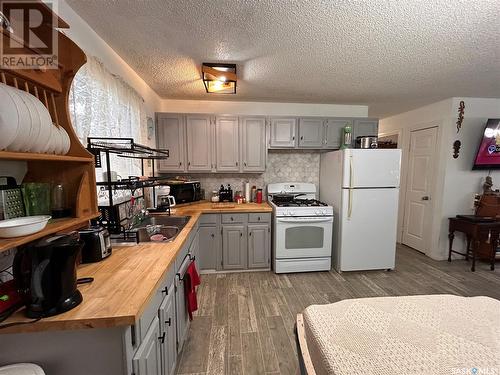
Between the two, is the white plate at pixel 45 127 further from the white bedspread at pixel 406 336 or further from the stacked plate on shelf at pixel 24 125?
the white bedspread at pixel 406 336

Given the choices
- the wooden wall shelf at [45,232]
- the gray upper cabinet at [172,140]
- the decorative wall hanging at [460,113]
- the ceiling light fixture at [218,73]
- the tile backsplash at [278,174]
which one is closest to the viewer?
the wooden wall shelf at [45,232]

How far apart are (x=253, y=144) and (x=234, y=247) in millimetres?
1534

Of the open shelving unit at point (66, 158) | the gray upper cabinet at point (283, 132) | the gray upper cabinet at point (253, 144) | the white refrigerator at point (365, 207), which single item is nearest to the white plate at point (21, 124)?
the open shelving unit at point (66, 158)

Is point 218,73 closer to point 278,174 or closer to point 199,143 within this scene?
point 199,143

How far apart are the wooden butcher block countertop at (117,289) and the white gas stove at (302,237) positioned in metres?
1.64

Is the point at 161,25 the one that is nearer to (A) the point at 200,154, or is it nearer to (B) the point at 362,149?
(A) the point at 200,154

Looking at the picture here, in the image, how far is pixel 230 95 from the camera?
129 inches

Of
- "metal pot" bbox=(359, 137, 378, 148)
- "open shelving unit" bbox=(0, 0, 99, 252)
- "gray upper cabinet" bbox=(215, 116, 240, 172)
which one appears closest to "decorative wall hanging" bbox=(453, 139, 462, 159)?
"metal pot" bbox=(359, 137, 378, 148)

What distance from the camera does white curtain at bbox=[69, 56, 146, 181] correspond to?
1.48 m

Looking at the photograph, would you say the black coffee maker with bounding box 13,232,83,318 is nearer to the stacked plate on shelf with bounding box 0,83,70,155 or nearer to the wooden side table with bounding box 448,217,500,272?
the stacked plate on shelf with bounding box 0,83,70,155

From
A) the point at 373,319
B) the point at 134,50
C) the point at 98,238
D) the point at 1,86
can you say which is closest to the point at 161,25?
the point at 134,50

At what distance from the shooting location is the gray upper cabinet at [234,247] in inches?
120

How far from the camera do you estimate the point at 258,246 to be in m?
3.10

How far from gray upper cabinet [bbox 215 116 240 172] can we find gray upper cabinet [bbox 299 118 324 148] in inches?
39.1
